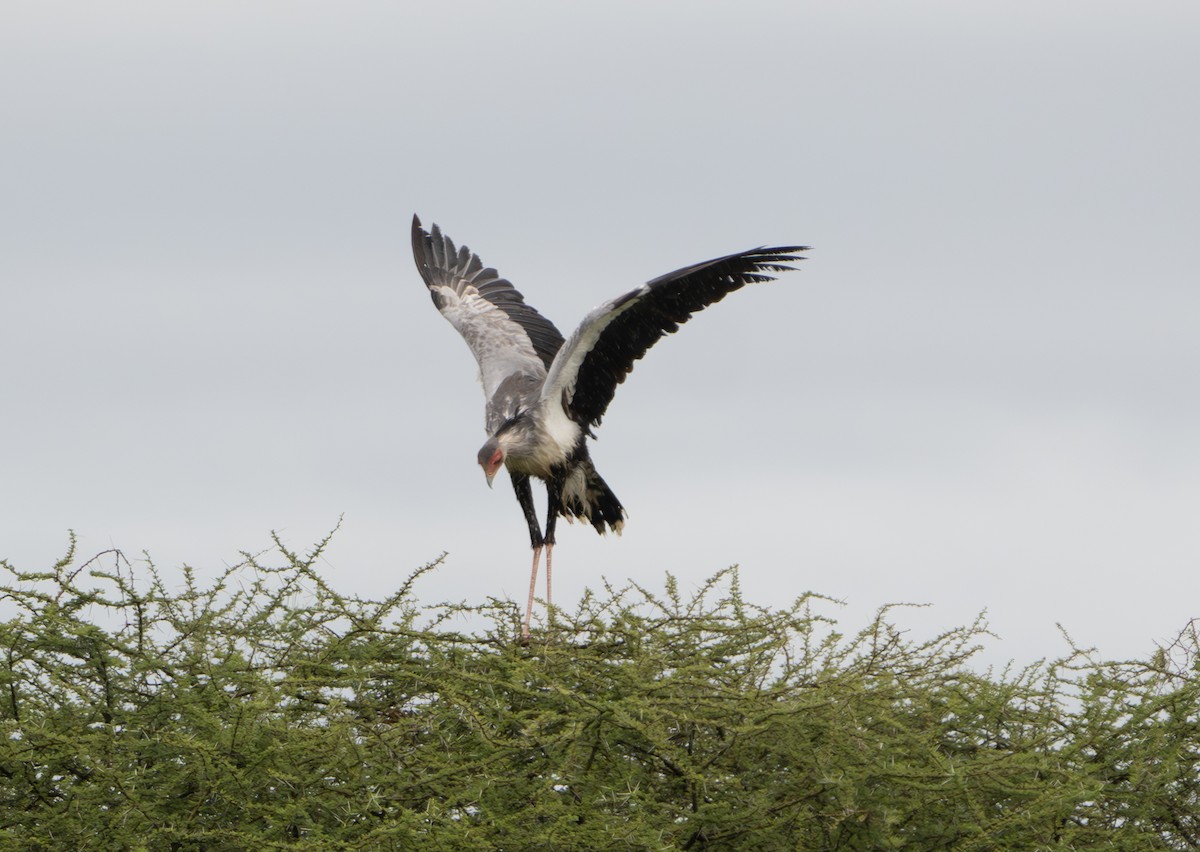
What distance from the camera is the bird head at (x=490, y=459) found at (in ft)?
28.6

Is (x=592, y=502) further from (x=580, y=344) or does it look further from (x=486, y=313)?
(x=486, y=313)

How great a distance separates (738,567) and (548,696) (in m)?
1.25

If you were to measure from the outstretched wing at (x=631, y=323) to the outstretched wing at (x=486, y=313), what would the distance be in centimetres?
85

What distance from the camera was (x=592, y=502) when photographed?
9414 mm

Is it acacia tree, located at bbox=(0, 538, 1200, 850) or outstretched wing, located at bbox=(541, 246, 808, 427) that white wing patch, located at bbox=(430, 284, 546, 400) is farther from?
acacia tree, located at bbox=(0, 538, 1200, 850)

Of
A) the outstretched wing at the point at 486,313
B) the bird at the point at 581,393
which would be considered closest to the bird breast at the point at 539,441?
the bird at the point at 581,393

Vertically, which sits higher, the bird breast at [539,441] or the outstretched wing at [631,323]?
the outstretched wing at [631,323]

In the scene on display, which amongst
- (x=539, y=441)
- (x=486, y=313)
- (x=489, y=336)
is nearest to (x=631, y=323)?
(x=539, y=441)

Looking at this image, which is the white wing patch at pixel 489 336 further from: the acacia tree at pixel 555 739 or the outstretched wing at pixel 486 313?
the acacia tree at pixel 555 739

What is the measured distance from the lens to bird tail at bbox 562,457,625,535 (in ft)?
30.7

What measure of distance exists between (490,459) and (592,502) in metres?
0.94

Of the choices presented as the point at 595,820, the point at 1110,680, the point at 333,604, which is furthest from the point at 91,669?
the point at 1110,680

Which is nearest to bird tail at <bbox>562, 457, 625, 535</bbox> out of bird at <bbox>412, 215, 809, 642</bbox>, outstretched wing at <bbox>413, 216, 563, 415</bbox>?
bird at <bbox>412, 215, 809, 642</bbox>

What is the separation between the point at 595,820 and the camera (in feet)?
19.0
